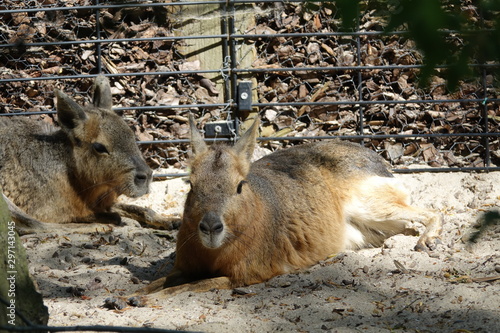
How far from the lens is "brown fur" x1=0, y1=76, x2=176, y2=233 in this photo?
621 cm

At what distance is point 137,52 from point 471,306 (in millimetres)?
5863

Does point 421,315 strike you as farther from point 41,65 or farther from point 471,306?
point 41,65

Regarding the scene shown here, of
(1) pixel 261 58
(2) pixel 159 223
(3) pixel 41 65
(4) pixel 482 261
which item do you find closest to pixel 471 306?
(4) pixel 482 261

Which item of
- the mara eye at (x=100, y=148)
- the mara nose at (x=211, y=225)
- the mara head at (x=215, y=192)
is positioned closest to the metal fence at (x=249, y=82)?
the mara eye at (x=100, y=148)

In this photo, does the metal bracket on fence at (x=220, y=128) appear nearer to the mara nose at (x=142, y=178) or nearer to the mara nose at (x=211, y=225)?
the mara nose at (x=142, y=178)

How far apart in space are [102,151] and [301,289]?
8.84 ft

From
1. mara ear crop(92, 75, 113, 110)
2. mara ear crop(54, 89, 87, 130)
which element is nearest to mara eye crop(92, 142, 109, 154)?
mara ear crop(54, 89, 87, 130)

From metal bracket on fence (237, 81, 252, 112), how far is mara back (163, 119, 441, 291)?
1.61 metres

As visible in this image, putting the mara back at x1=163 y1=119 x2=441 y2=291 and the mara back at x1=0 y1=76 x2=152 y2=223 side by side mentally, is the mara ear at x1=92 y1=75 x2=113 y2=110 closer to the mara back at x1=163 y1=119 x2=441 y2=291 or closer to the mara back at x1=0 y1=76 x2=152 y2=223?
the mara back at x1=0 y1=76 x2=152 y2=223

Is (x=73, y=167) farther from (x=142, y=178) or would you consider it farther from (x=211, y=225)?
(x=211, y=225)

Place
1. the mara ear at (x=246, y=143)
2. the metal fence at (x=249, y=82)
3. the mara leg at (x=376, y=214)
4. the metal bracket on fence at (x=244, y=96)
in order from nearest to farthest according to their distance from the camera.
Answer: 1. the mara ear at (x=246, y=143)
2. the mara leg at (x=376, y=214)
3. the metal bracket on fence at (x=244, y=96)
4. the metal fence at (x=249, y=82)

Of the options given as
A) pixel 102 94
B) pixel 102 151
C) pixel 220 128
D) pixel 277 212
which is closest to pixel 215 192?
pixel 277 212

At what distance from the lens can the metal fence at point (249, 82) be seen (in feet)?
25.8

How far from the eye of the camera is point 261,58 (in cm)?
814
